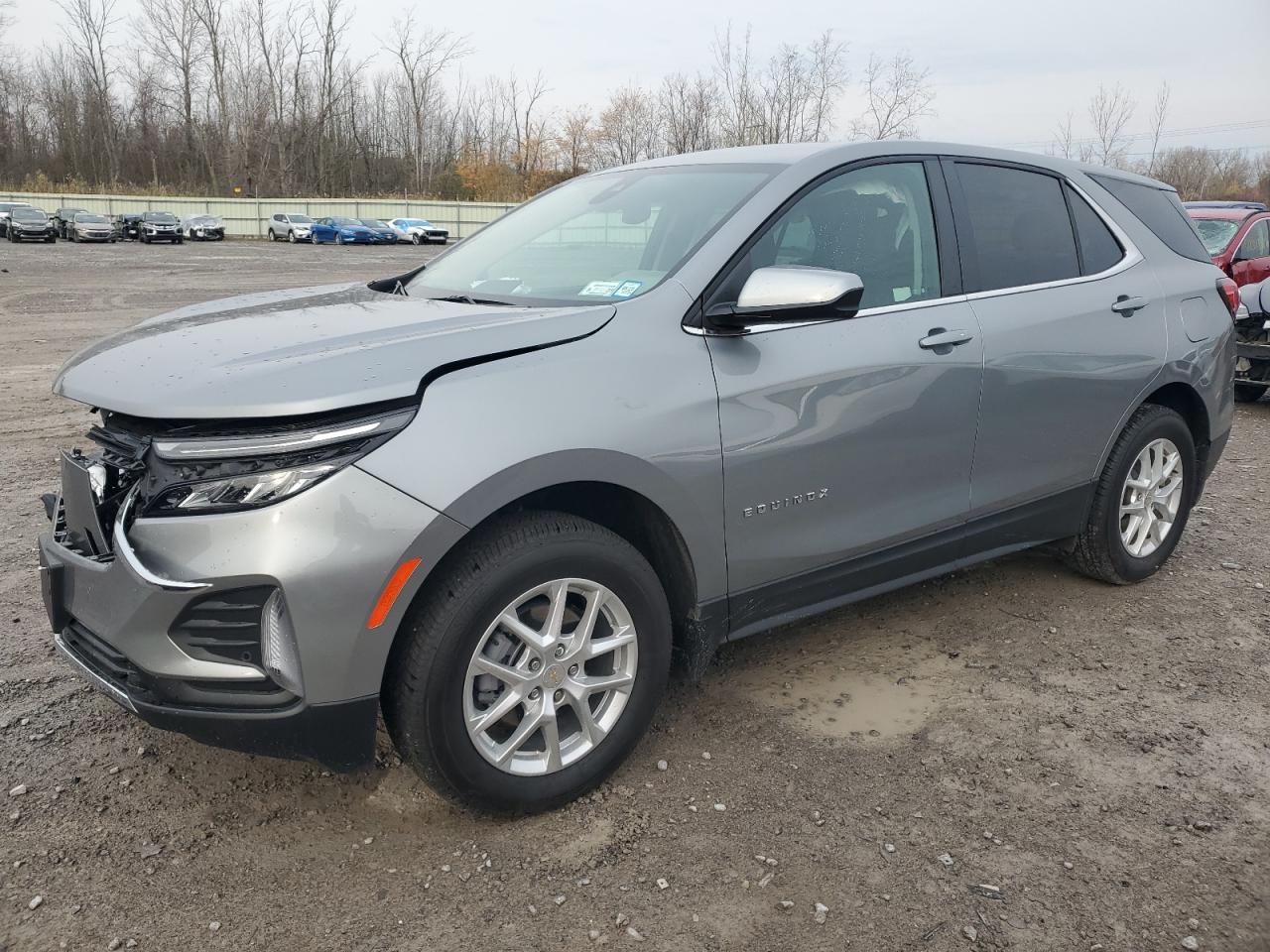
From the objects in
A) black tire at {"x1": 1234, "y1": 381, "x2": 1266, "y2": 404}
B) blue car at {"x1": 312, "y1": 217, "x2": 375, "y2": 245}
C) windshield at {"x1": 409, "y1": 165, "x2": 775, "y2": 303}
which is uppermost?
blue car at {"x1": 312, "y1": 217, "x2": 375, "y2": 245}

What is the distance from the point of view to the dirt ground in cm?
238

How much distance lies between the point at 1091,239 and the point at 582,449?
2732 millimetres

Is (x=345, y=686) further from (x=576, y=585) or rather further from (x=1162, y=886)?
(x=1162, y=886)

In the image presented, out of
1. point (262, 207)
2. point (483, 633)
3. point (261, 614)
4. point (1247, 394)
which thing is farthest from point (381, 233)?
point (261, 614)

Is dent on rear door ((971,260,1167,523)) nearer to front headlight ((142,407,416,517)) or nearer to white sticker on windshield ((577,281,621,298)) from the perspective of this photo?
white sticker on windshield ((577,281,621,298))

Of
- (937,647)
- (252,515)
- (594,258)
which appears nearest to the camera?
(252,515)

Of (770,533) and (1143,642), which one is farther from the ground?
(770,533)

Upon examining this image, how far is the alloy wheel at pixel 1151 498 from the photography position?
4395 mm

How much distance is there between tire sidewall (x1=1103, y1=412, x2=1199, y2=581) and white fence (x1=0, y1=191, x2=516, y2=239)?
176ft

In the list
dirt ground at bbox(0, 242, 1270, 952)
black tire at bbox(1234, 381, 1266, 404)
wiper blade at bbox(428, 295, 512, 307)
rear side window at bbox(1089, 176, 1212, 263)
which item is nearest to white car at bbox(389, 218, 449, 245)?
black tire at bbox(1234, 381, 1266, 404)

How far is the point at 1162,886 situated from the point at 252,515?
7.81ft

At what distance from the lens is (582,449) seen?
2580 mm

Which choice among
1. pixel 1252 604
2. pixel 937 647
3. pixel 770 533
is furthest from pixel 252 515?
pixel 1252 604

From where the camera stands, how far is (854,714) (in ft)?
11.1
